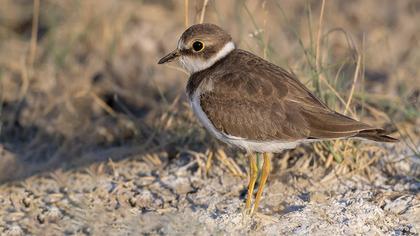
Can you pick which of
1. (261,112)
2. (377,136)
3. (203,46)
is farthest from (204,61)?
(377,136)

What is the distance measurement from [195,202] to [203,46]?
1.17m

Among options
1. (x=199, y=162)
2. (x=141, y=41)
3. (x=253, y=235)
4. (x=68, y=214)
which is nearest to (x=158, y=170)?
(x=199, y=162)

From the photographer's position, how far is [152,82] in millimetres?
7891

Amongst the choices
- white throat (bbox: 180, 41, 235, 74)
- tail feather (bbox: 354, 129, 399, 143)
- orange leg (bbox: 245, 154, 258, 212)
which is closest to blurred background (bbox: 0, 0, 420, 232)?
white throat (bbox: 180, 41, 235, 74)

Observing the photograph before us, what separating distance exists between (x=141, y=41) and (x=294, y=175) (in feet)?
11.9

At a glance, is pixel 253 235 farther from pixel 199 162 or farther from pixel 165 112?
pixel 165 112

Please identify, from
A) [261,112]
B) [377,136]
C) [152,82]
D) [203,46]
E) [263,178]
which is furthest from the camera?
[152,82]

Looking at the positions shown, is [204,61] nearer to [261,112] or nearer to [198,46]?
[198,46]

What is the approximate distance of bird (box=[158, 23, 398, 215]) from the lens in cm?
516

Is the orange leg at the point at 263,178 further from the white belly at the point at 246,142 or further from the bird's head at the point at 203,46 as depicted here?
the bird's head at the point at 203,46

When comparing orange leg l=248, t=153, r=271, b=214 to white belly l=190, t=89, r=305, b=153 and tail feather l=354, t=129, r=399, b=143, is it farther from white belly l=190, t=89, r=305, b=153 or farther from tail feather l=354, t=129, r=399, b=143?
tail feather l=354, t=129, r=399, b=143

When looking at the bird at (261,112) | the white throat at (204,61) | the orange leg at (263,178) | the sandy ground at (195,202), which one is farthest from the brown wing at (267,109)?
the sandy ground at (195,202)

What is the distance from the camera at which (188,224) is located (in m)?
5.34

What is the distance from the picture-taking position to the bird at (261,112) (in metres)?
5.16
